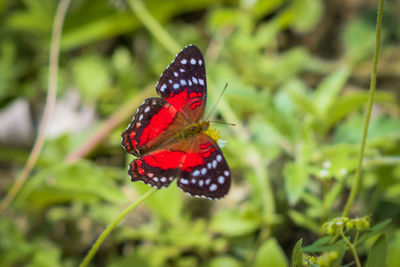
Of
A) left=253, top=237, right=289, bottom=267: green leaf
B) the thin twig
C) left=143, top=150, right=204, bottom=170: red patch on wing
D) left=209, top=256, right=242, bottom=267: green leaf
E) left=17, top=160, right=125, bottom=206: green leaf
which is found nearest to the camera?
left=143, top=150, right=204, bottom=170: red patch on wing

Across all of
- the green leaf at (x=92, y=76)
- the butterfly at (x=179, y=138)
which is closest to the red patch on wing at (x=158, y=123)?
the butterfly at (x=179, y=138)


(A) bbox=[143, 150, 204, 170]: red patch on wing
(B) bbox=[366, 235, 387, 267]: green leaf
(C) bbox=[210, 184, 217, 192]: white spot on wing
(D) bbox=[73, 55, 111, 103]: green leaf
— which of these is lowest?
(B) bbox=[366, 235, 387, 267]: green leaf

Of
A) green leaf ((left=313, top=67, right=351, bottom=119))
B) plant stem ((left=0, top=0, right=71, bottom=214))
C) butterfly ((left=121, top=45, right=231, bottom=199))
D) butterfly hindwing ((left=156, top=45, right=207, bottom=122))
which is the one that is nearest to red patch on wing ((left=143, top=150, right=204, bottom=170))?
butterfly ((left=121, top=45, right=231, bottom=199))

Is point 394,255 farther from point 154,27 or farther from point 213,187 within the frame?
point 154,27

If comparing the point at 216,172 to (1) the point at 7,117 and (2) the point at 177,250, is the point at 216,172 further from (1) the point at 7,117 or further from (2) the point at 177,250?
(1) the point at 7,117

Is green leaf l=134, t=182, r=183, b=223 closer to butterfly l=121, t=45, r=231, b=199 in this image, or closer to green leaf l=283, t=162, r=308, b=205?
green leaf l=283, t=162, r=308, b=205

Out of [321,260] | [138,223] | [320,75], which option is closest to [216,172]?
[321,260]

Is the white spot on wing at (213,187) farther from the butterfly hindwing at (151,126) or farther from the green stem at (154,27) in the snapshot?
the green stem at (154,27)
